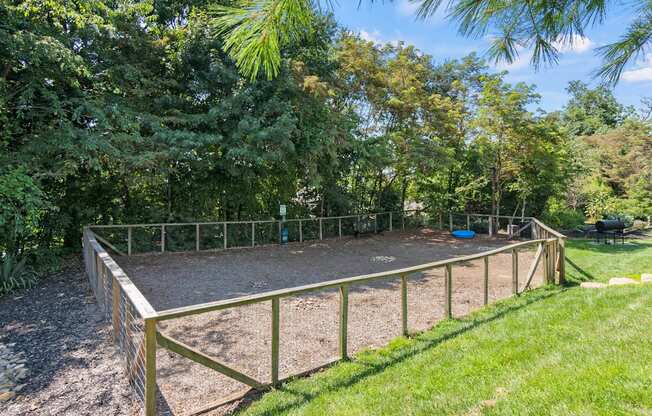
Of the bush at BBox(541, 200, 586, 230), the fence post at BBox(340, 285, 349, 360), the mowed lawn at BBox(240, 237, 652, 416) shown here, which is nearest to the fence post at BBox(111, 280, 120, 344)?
the mowed lawn at BBox(240, 237, 652, 416)

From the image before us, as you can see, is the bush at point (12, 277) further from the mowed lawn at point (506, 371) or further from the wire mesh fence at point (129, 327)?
the mowed lawn at point (506, 371)

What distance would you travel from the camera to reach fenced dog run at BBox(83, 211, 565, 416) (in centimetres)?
305

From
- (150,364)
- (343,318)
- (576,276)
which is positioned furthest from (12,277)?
(576,276)

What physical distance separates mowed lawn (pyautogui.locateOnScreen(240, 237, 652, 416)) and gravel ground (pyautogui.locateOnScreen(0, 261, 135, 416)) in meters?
1.42

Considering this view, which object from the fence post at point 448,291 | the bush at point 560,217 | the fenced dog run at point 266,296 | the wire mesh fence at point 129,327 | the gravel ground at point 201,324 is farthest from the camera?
the bush at point 560,217

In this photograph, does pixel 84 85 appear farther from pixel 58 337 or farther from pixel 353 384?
pixel 353 384

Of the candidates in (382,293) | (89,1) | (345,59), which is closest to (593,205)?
(345,59)

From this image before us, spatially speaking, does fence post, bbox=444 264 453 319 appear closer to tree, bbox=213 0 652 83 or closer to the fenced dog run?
the fenced dog run

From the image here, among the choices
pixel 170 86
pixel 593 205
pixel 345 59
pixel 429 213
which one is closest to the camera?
pixel 170 86

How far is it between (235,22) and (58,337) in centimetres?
447

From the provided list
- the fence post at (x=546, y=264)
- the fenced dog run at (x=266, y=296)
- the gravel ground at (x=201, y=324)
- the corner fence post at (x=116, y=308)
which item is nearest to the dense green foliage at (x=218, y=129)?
the fenced dog run at (x=266, y=296)

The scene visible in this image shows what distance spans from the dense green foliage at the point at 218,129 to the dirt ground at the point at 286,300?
7.00 feet

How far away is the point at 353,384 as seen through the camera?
3.06 metres

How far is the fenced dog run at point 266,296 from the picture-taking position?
3055 mm
